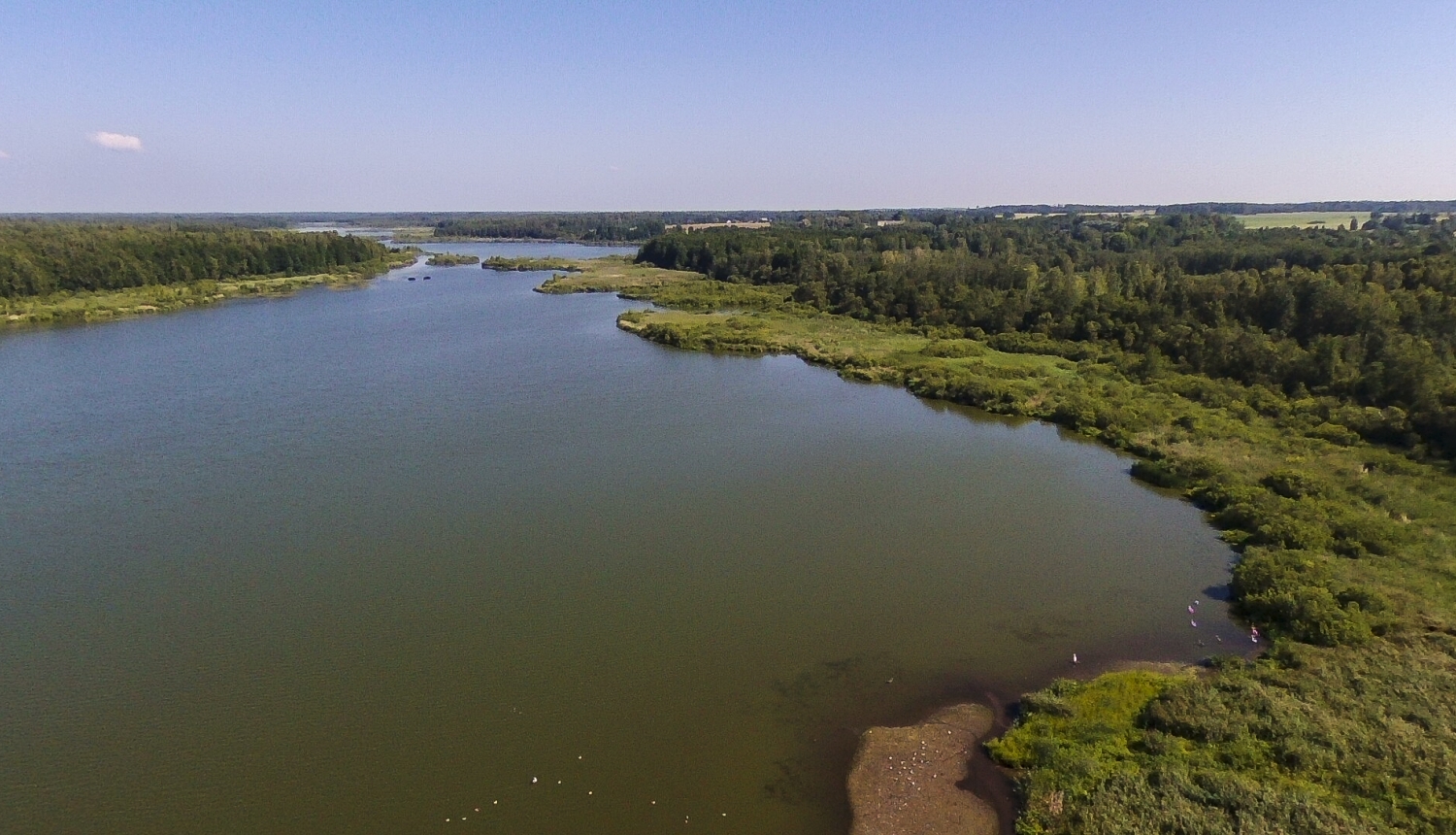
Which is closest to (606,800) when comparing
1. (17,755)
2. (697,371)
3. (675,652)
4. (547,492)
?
(675,652)

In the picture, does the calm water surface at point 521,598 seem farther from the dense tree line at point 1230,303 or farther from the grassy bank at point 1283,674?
the dense tree line at point 1230,303

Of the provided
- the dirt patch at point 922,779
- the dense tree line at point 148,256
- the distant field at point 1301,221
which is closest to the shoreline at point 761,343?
the dirt patch at point 922,779

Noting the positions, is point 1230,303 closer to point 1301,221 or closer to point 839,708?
point 839,708

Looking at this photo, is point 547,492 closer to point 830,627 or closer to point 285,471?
point 285,471

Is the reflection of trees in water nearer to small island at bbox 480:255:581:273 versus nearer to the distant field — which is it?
small island at bbox 480:255:581:273

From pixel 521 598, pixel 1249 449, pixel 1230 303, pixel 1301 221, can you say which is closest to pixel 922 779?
pixel 521 598

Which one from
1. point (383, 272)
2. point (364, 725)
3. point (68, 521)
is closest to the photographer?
point (364, 725)

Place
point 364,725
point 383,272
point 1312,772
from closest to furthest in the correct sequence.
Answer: point 1312,772
point 364,725
point 383,272

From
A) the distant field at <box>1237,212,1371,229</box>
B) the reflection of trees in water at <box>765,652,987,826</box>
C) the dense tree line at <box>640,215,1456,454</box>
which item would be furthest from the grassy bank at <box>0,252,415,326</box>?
the distant field at <box>1237,212,1371,229</box>
